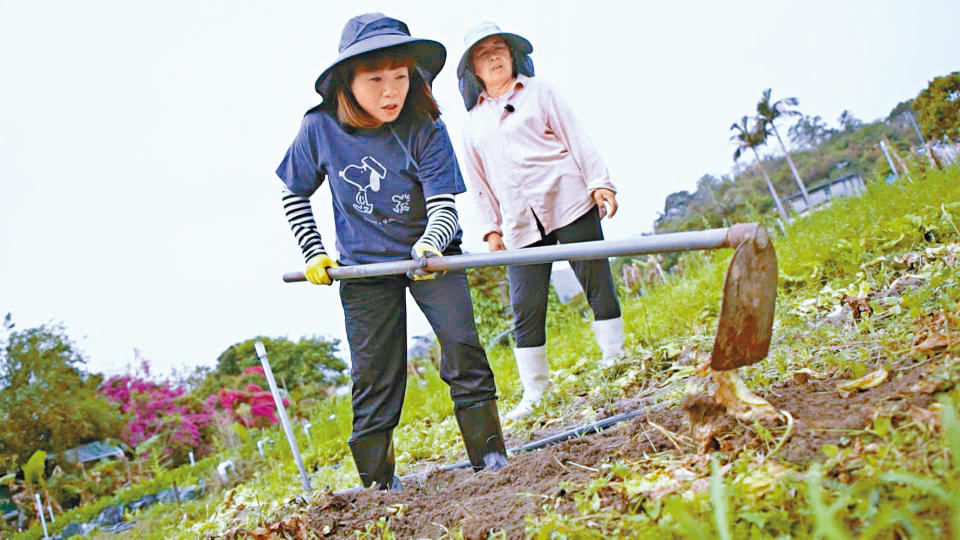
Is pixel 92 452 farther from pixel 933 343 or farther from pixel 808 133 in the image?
pixel 808 133

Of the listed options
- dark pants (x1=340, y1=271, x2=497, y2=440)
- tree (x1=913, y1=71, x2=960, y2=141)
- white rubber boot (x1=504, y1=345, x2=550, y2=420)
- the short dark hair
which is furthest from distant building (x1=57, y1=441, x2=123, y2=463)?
tree (x1=913, y1=71, x2=960, y2=141)

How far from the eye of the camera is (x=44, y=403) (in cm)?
779

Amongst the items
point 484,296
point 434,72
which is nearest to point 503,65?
point 434,72

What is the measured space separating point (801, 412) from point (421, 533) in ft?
3.33

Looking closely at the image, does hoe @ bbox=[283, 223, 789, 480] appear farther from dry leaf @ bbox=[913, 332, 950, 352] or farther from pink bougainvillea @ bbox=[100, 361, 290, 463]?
pink bougainvillea @ bbox=[100, 361, 290, 463]

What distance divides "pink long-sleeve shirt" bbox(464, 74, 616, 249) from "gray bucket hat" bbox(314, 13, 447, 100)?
731mm

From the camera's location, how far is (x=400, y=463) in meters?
3.78

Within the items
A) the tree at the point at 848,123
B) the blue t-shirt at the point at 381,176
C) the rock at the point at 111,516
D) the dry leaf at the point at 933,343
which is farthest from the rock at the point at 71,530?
the tree at the point at 848,123

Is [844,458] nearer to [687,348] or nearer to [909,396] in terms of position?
[909,396]

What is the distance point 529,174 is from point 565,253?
1431 millimetres

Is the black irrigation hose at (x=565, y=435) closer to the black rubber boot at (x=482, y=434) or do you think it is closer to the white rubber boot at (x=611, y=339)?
the black rubber boot at (x=482, y=434)

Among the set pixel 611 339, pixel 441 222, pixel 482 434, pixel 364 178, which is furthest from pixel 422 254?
pixel 611 339

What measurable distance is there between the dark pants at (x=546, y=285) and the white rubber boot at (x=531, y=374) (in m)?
0.05

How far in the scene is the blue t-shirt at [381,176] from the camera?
248cm
